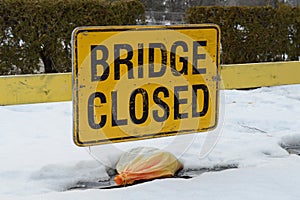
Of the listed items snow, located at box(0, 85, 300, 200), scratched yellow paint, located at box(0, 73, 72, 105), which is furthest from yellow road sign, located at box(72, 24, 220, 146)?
scratched yellow paint, located at box(0, 73, 72, 105)

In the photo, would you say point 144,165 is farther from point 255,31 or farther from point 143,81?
point 255,31

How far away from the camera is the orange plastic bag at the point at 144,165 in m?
3.80

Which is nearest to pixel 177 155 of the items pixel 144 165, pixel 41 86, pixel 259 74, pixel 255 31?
pixel 144 165

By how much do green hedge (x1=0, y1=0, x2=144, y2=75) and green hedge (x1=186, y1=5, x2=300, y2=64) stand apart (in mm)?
2135

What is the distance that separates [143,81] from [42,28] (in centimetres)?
477

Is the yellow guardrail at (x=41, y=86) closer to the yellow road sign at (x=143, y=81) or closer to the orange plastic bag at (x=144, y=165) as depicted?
the orange plastic bag at (x=144, y=165)

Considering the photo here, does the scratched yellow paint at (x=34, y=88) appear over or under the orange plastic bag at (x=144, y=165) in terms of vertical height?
over

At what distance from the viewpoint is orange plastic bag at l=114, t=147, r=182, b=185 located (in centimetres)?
380

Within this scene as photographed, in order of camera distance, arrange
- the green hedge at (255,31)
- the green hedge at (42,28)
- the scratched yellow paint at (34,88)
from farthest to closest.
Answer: the green hedge at (255,31) → the green hedge at (42,28) → the scratched yellow paint at (34,88)

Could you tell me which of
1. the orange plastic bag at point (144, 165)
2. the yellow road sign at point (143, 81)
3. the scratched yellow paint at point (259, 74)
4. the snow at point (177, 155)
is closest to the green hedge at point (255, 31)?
the scratched yellow paint at point (259, 74)

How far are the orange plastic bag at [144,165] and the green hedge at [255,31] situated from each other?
5.43 meters

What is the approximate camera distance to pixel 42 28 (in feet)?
25.4

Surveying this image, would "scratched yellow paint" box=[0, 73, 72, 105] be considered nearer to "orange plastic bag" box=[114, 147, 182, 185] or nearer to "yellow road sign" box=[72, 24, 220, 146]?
"orange plastic bag" box=[114, 147, 182, 185]

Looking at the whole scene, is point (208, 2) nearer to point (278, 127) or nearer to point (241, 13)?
point (241, 13)
